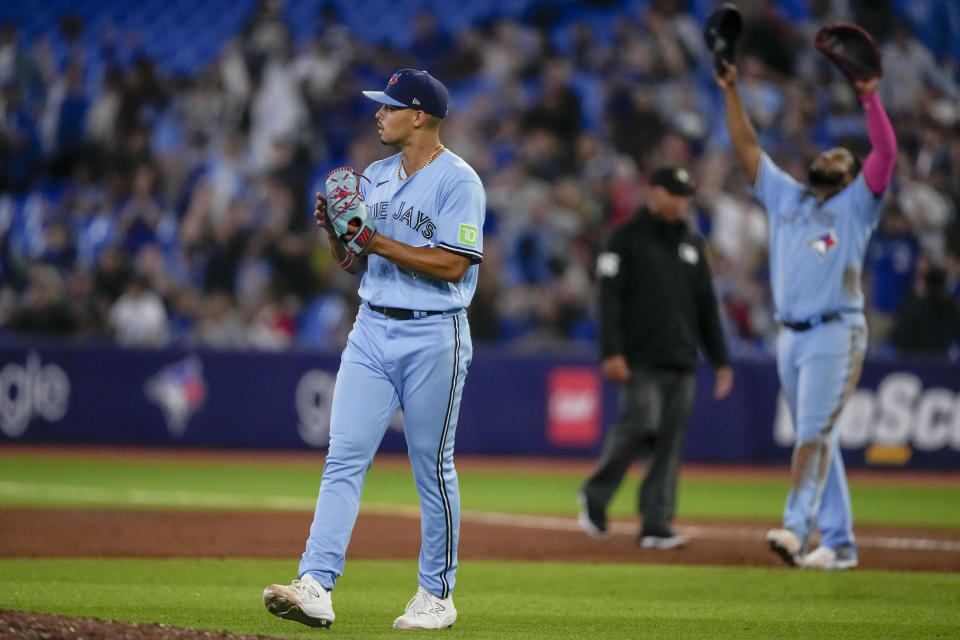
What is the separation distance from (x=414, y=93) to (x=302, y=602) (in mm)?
2241

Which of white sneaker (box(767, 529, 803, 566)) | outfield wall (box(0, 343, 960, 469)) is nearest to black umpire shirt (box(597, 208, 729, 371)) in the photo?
white sneaker (box(767, 529, 803, 566))

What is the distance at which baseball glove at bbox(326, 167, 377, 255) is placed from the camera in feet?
18.3

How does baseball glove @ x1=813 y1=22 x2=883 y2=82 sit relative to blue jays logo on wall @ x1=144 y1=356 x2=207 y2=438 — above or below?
above

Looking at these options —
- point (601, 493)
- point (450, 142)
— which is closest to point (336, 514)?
point (601, 493)

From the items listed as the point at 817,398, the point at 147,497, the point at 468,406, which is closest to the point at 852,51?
the point at 817,398

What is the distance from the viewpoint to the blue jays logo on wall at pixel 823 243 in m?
7.76

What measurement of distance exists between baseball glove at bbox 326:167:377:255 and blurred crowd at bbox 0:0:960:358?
10.1 metres

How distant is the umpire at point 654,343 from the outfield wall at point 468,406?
20.3 feet

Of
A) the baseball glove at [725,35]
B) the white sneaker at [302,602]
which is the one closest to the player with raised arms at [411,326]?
the white sneaker at [302,602]

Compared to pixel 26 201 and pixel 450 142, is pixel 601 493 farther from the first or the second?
pixel 26 201

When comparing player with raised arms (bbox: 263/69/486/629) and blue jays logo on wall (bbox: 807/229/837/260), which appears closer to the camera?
player with raised arms (bbox: 263/69/486/629)

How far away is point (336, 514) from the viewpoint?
5.61m

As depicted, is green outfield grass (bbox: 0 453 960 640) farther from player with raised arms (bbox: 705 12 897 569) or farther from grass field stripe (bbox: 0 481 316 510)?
grass field stripe (bbox: 0 481 316 510)

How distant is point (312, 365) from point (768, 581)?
952 centimetres
